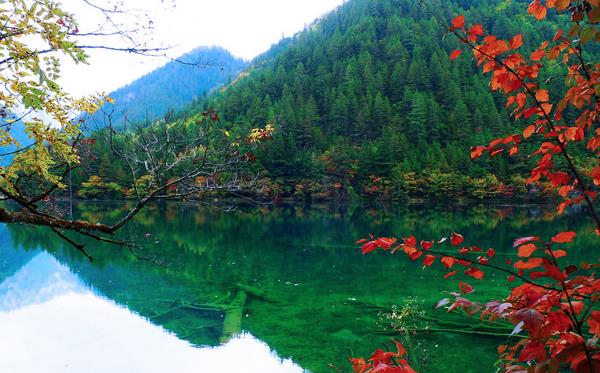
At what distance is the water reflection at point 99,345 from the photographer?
7.40 metres

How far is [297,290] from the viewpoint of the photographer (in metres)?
12.0

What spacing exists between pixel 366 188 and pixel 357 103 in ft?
71.6

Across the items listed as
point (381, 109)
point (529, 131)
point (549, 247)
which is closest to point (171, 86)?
point (381, 109)

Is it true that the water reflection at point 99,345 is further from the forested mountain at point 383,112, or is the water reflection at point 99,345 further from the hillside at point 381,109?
the hillside at point 381,109

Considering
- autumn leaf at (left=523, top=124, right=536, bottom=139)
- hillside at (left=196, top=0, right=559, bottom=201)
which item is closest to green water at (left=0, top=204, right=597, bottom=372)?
autumn leaf at (left=523, top=124, right=536, bottom=139)

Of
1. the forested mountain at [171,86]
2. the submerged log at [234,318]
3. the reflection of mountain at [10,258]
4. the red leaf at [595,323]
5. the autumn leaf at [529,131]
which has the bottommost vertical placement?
the submerged log at [234,318]

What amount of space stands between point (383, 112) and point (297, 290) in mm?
55799

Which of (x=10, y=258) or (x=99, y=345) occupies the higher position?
(x=10, y=258)

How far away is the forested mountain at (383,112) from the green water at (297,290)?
37.3 ft

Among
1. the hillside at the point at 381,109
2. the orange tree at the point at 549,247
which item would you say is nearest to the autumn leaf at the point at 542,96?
the orange tree at the point at 549,247

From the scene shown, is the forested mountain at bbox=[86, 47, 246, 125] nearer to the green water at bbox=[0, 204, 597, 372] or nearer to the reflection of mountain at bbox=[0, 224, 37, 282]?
the reflection of mountain at bbox=[0, 224, 37, 282]

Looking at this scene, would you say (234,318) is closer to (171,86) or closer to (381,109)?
(381,109)

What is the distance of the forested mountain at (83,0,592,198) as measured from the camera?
1917 inches

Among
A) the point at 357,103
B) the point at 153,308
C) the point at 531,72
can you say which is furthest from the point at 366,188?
the point at 531,72
